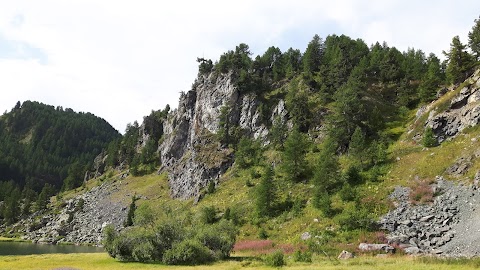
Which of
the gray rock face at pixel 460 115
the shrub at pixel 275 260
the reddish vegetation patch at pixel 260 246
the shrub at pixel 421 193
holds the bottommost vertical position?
the reddish vegetation patch at pixel 260 246

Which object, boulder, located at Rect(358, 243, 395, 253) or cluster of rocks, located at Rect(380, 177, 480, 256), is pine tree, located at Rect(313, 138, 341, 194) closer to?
cluster of rocks, located at Rect(380, 177, 480, 256)

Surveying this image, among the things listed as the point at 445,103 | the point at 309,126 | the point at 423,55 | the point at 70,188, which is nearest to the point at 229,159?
the point at 309,126

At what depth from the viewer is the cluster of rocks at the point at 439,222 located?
46.4 metres

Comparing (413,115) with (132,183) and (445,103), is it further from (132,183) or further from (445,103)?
(132,183)

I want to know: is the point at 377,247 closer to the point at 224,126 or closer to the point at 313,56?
the point at 224,126

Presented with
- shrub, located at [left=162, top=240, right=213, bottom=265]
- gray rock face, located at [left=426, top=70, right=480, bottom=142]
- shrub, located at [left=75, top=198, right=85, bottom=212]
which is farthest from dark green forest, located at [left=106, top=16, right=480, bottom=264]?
shrub, located at [left=75, top=198, right=85, bottom=212]

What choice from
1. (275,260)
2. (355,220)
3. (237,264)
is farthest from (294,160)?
(275,260)

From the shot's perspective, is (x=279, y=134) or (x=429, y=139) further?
(x=279, y=134)

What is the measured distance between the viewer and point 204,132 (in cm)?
13612

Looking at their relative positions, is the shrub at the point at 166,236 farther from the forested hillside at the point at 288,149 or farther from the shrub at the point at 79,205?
the shrub at the point at 79,205

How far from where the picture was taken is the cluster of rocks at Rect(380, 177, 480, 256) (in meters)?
46.4

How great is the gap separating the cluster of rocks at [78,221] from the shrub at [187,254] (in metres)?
70.4

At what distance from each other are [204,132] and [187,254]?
299 feet

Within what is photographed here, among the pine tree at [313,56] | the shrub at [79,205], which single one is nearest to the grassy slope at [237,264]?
the shrub at [79,205]
